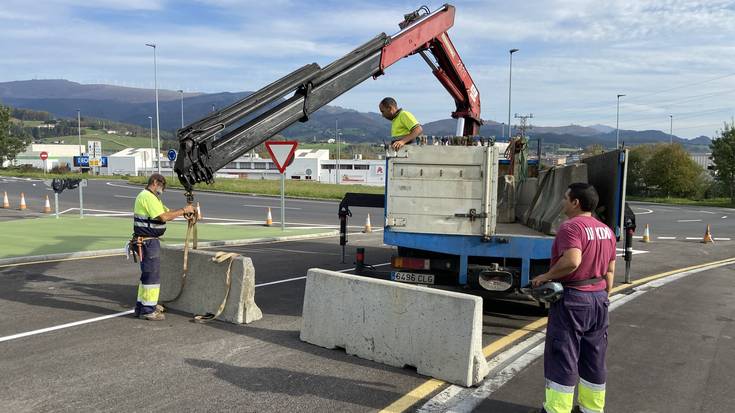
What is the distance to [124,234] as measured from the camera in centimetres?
1464

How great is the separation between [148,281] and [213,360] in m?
1.91

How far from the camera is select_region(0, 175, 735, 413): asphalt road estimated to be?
4441 mm

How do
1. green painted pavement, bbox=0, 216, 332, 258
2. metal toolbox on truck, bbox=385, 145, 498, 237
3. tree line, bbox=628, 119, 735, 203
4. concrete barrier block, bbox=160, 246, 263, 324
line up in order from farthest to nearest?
1. tree line, bbox=628, 119, 735, 203
2. green painted pavement, bbox=0, 216, 332, 258
3. metal toolbox on truck, bbox=385, 145, 498, 237
4. concrete barrier block, bbox=160, 246, 263, 324

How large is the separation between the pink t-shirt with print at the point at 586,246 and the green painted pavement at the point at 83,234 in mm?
10520

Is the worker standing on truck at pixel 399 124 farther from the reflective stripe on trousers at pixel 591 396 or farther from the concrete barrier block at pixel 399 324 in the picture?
the reflective stripe on trousers at pixel 591 396

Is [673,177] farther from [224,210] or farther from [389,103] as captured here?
[389,103]

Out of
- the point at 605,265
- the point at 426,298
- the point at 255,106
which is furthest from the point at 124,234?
the point at 605,265

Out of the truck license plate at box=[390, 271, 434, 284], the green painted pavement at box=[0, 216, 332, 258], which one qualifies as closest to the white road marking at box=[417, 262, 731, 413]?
the truck license plate at box=[390, 271, 434, 284]

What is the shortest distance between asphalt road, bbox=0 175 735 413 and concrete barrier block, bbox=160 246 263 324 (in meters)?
0.18

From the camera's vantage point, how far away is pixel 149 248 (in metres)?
6.77

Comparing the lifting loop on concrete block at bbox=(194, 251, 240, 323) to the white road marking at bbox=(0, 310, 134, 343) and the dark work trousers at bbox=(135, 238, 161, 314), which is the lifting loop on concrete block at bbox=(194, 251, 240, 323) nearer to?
the dark work trousers at bbox=(135, 238, 161, 314)

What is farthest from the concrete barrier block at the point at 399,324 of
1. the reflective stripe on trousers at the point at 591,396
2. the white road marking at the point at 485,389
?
the reflective stripe on trousers at the point at 591,396

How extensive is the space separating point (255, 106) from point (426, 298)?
3.09 metres

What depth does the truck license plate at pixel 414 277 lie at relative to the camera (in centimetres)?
727
